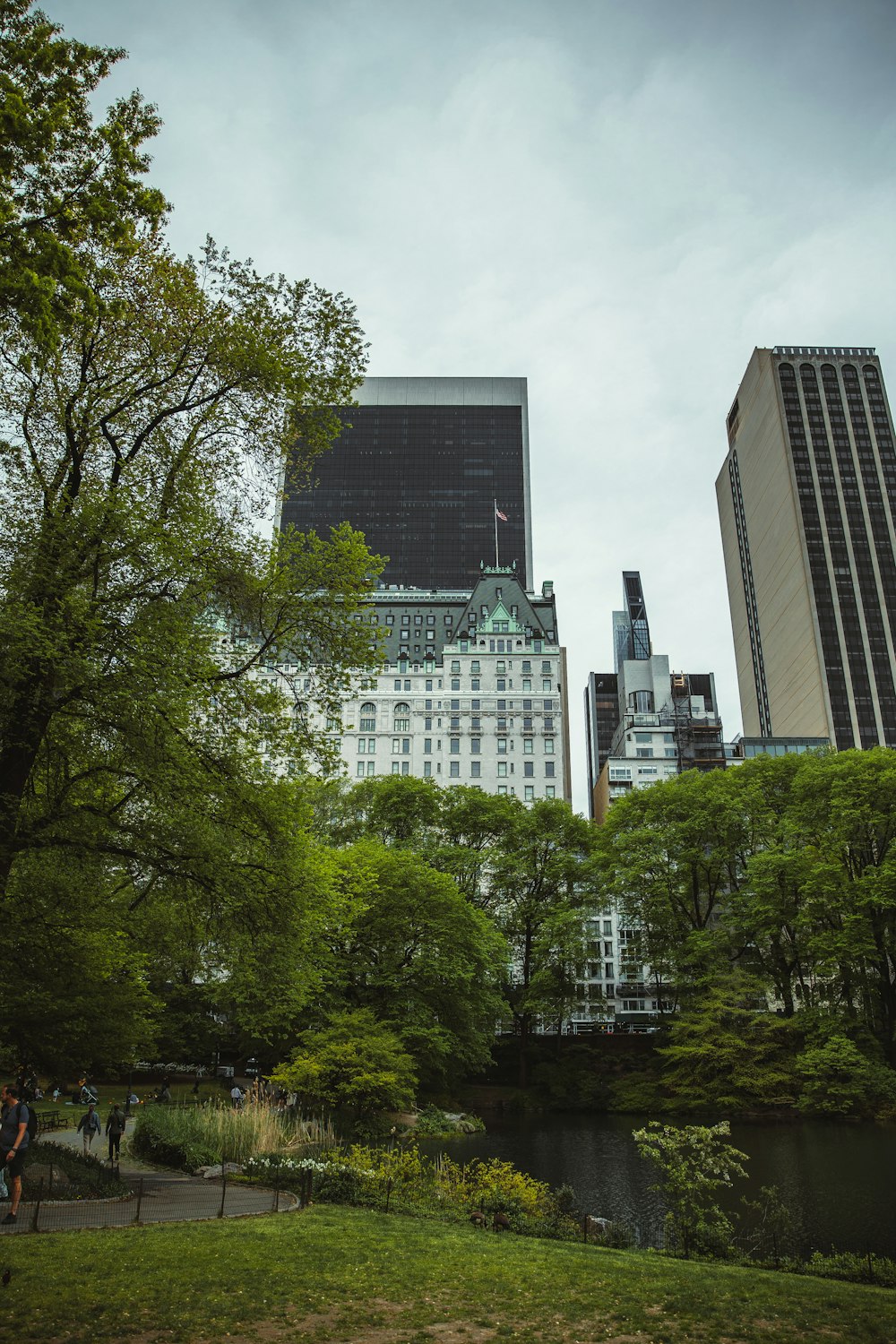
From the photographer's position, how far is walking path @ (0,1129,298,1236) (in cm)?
1452

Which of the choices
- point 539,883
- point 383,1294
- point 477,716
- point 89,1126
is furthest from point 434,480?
point 383,1294

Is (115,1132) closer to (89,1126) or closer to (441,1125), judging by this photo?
(89,1126)

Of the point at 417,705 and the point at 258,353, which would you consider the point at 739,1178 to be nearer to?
the point at 258,353

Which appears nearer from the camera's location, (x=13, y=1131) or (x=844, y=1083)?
(x=13, y=1131)

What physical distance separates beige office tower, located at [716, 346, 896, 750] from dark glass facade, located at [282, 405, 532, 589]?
46749mm

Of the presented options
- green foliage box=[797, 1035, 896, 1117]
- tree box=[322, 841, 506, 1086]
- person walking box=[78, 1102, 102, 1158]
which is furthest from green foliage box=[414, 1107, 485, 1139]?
green foliage box=[797, 1035, 896, 1117]

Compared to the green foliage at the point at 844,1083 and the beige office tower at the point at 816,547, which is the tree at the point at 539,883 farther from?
the beige office tower at the point at 816,547

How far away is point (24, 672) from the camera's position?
38.8 feet

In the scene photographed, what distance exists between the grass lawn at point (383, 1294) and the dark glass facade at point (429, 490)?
16644 centimetres

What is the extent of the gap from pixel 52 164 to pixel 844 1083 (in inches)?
1827

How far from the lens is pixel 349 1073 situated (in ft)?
97.1

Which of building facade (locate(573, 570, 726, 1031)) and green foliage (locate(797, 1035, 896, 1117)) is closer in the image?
green foliage (locate(797, 1035, 896, 1117))

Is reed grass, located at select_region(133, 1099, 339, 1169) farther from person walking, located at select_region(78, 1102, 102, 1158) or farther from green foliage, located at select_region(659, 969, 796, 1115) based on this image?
green foliage, located at select_region(659, 969, 796, 1115)

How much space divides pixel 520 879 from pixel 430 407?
15326 cm
